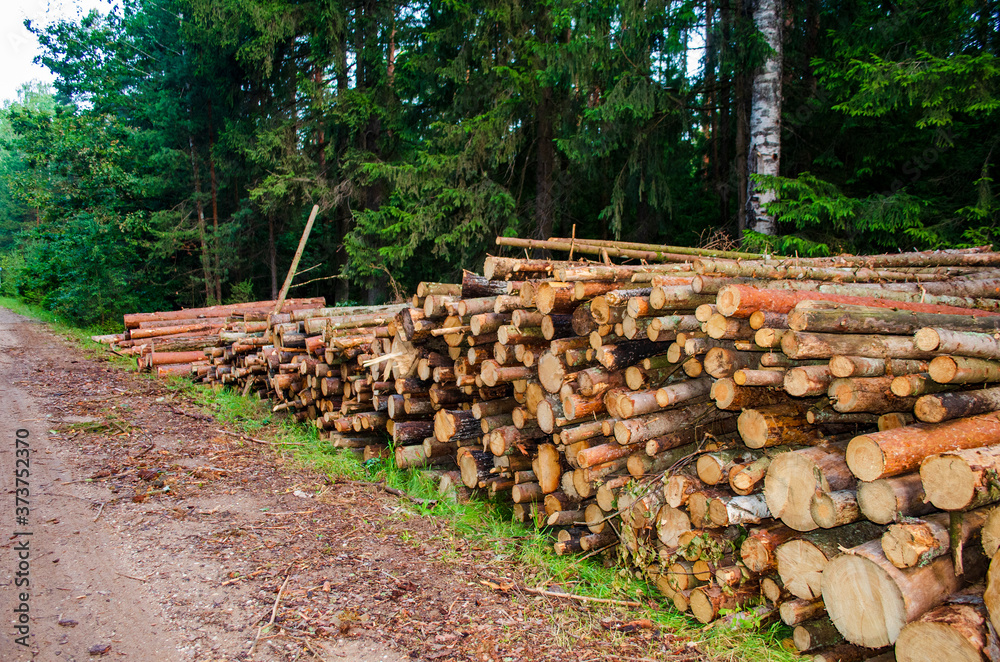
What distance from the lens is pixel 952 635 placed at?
2.46m

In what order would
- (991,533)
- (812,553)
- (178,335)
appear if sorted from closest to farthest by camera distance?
1. (991,533)
2. (812,553)
3. (178,335)

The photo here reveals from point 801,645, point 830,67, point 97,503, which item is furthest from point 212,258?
point 801,645

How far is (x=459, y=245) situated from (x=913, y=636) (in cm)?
1194

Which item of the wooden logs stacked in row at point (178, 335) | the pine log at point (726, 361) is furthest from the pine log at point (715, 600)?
the wooden logs stacked in row at point (178, 335)

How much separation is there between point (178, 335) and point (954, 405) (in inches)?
511

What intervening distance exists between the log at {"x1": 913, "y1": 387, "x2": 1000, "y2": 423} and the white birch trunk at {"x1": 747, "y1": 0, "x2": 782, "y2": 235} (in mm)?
6992

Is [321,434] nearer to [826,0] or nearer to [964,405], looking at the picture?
[964,405]

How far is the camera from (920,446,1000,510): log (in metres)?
2.63

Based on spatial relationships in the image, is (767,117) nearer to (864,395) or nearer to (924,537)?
(864,395)

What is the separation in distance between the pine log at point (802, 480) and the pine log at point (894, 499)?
0.20 meters

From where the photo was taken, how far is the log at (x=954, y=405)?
3.05 m

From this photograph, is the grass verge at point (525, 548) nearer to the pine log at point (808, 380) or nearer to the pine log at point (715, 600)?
the pine log at point (715, 600)

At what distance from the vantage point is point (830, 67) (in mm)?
9188

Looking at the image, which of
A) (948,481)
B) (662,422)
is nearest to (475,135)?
(662,422)
